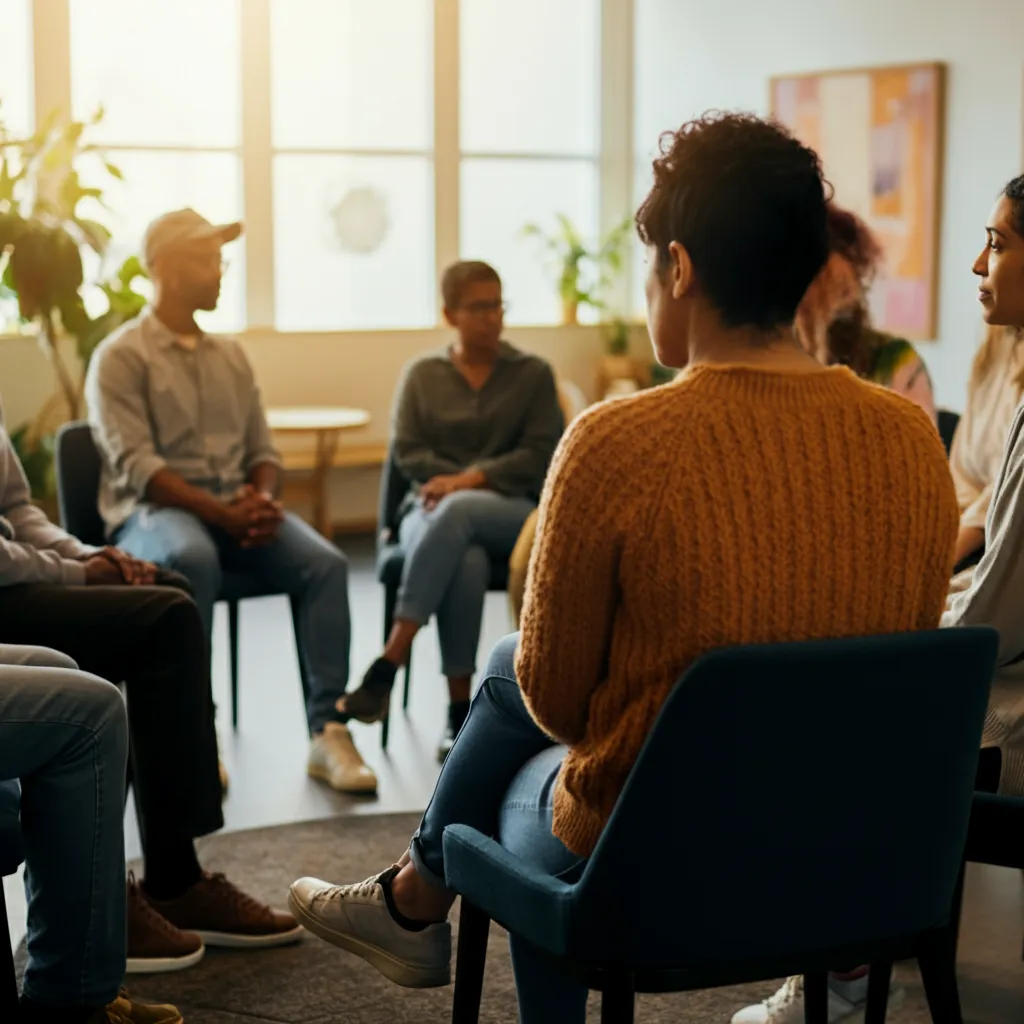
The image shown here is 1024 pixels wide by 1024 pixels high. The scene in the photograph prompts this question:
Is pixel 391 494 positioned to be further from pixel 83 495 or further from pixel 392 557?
pixel 83 495

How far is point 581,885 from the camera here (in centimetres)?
152

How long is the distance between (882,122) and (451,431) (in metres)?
3.73

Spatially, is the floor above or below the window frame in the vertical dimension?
below

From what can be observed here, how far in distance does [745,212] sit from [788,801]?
1.86ft

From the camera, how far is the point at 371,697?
3.69m

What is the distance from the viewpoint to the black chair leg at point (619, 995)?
1.53 metres

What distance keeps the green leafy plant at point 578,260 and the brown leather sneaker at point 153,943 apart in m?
5.90

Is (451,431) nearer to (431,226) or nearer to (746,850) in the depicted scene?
(746,850)

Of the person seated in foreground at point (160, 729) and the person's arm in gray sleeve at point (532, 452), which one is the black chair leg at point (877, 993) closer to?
the person seated in foreground at point (160, 729)

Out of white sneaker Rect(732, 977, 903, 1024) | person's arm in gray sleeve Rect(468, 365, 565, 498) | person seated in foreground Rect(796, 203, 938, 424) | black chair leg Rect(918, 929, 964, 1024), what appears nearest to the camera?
black chair leg Rect(918, 929, 964, 1024)

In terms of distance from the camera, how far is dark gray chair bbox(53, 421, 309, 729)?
12.1 ft

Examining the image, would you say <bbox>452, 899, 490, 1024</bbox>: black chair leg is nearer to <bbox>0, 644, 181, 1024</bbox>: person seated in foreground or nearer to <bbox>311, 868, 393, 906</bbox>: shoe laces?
→ <bbox>311, 868, 393, 906</bbox>: shoe laces

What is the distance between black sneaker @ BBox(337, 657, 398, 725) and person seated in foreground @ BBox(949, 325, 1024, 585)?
4.63ft

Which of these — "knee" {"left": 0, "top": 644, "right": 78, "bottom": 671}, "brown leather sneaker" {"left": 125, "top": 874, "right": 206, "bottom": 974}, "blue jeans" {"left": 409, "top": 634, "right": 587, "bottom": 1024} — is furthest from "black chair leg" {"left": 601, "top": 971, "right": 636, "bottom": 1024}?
"brown leather sneaker" {"left": 125, "top": 874, "right": 206, "bottom": 974}
